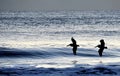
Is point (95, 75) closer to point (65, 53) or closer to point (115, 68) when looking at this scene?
point (115, 68)

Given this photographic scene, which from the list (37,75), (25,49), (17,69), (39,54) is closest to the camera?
(37,75)

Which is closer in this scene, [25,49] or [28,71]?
[28,71]

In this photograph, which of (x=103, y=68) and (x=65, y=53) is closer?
(x=103, y=68)

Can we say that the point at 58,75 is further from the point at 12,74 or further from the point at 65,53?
the point at 65,53

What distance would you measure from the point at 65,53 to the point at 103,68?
14.2m

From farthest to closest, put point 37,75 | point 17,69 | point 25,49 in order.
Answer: point 25,49
point 17,69
point 37,75

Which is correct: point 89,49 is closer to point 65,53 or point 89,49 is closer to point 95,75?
point 65,53

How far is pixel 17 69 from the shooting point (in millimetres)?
26609

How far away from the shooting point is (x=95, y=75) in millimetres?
24859

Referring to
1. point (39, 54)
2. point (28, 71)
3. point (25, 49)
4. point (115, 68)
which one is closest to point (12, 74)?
point (28, 71)

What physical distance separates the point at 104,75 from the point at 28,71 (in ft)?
14.9

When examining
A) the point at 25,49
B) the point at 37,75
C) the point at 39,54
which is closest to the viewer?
the point at 37,75

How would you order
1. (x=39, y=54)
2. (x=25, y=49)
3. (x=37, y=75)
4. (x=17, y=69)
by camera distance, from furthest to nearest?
(x=25, y=49) → (x=39, y=54) → (x=17, y=69) → (x=37, y=75)

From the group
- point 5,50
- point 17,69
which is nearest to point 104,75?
point 17,69
